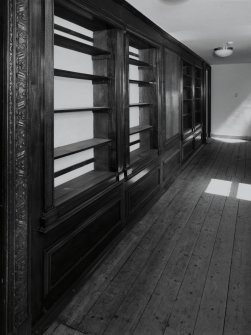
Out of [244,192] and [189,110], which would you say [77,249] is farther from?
[189,110]

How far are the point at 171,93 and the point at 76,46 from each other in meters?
2.89

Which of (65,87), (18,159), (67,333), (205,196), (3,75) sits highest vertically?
(65,87)

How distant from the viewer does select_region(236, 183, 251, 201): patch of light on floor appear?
4305 mm

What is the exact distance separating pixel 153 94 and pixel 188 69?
323cm

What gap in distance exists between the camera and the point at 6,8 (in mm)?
1422

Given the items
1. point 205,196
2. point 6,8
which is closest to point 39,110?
point 6,8

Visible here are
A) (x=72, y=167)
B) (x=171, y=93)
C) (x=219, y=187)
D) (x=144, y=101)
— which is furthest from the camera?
(x=171, y=93)

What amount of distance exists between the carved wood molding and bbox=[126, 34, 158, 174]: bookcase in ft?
7.61

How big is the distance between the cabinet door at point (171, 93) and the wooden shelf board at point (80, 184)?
1997 mm

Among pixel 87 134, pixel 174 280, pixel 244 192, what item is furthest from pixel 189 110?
pixel 174 280

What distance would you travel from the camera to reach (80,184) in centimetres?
250

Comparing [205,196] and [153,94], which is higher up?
[153,94]

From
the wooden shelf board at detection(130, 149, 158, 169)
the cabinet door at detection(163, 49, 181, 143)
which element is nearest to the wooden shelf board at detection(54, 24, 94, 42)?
the wooden shelf board at detection(130, 149, 158, 169)

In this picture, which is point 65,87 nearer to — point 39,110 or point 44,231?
point 39,110
